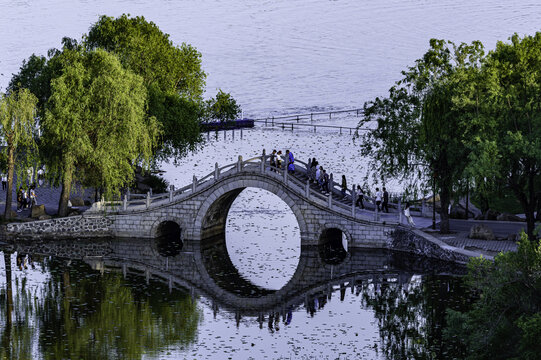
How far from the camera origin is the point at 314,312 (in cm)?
3909

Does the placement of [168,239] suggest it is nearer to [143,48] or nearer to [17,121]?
[17,121]

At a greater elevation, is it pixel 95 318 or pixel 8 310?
pixel 8 310

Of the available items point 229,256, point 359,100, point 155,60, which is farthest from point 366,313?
point 359,100

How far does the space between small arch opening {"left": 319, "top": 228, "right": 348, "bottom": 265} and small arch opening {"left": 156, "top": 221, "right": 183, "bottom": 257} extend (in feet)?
30.4

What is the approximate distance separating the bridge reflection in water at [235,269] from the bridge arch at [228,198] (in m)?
1.01

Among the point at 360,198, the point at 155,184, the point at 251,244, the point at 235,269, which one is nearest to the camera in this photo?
the point at 235,269

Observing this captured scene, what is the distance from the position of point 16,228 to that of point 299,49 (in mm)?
94832

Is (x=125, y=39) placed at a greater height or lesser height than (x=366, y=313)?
greater

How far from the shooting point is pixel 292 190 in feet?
170

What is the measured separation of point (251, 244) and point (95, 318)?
19.5 metres

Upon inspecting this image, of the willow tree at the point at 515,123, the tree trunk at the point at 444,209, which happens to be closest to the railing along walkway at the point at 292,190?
the tree trunk at the point at 444,209

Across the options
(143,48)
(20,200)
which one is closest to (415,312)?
(20,200)

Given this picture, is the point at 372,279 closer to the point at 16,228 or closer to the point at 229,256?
the point at 229,256

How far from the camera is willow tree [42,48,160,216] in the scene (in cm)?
5209
